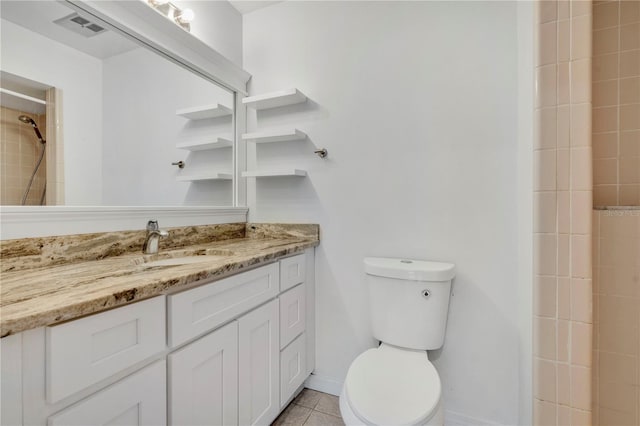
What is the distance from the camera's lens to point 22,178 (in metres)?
0.97

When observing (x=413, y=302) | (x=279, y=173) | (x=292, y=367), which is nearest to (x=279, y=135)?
(x=279, y=173)

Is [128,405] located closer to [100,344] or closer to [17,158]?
[100,344]

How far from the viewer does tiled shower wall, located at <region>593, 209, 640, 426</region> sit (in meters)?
1.02

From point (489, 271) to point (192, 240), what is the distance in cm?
155

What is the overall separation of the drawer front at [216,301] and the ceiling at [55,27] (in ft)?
3.68

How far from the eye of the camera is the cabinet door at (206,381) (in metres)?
0.81

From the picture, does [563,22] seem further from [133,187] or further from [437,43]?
[133,187]

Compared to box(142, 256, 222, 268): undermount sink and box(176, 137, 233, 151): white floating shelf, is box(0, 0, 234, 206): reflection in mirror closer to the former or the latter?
box(176, 137, 233, 151): white floating shelf

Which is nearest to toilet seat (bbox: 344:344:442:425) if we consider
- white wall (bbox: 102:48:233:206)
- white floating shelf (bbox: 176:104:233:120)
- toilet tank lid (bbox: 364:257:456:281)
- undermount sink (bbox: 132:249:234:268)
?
toilet tank lid (bbox: 364:257:456:281)

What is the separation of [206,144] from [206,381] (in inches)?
50.5

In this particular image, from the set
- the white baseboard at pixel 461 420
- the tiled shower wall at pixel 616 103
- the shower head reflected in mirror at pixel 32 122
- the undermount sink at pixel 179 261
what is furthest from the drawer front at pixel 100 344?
the tiled shower wall at pixel 616 103

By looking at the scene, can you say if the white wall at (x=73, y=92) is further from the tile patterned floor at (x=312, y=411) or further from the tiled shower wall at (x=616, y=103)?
A: the tiled shower wall at (x=616, y=103)

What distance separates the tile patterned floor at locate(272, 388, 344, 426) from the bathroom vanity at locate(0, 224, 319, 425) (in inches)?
5.3

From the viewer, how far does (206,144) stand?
66.7 inches
